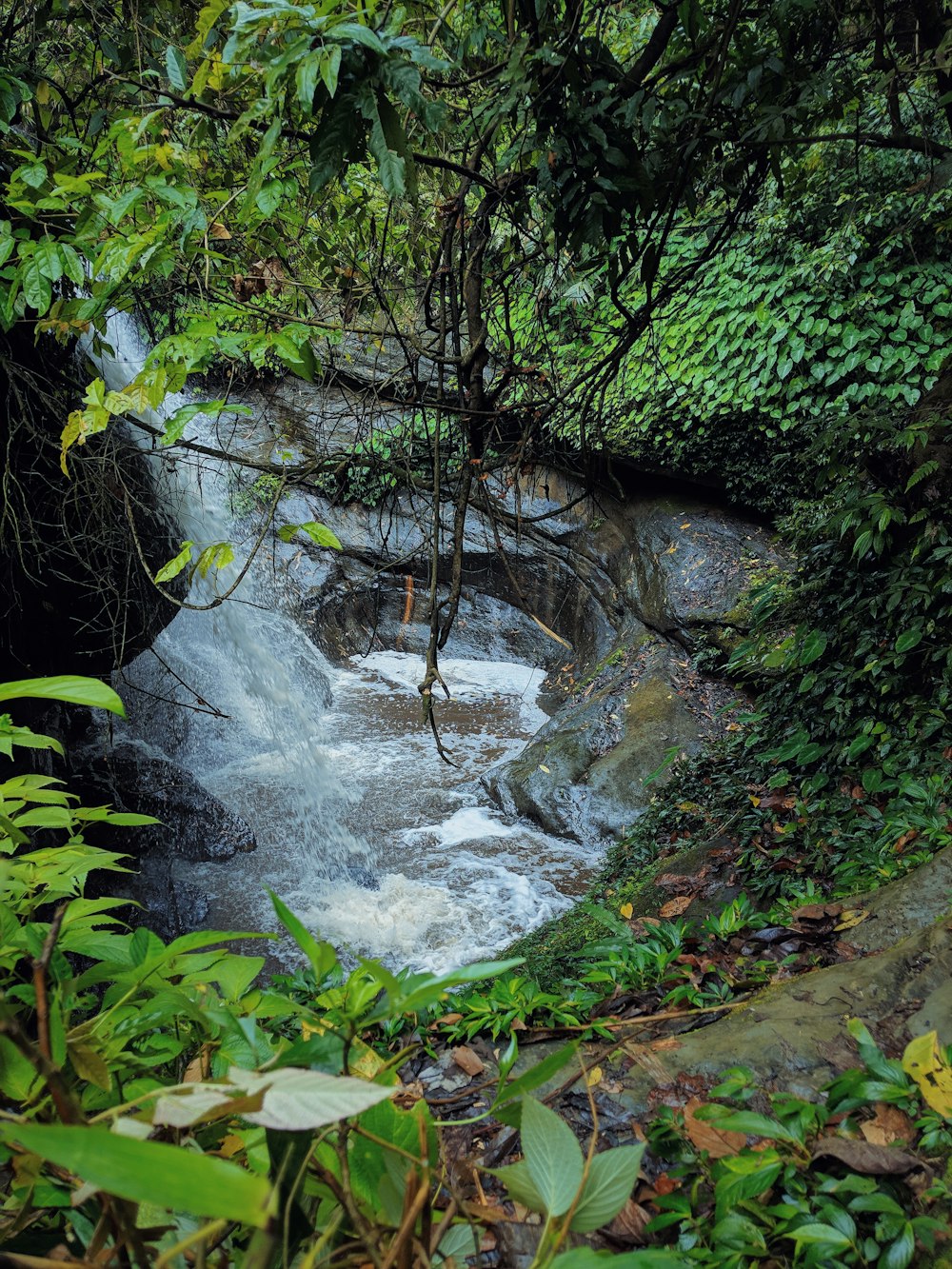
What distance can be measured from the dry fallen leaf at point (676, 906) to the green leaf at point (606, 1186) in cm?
349

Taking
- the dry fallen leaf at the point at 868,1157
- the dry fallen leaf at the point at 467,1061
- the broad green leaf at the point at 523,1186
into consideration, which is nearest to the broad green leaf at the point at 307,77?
the broad green leaf at the point at 523,1186

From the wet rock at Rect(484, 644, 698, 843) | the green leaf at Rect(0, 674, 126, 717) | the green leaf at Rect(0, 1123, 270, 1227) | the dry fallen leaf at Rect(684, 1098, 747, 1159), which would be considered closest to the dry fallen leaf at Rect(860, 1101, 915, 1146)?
the dry fallen leaf at Rect(684, 1098, 747, 1159)

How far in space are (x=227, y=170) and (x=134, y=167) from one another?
3.63 feet

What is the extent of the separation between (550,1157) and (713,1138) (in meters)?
1.19

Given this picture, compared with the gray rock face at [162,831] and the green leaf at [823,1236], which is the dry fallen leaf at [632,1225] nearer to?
the green leaf at [823,1236]

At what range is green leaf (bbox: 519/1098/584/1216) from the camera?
26.7 inches

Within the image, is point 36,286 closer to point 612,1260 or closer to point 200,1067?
point 200,1067

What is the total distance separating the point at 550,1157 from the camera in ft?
2.30

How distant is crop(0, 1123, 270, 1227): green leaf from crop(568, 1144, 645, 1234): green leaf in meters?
0.40

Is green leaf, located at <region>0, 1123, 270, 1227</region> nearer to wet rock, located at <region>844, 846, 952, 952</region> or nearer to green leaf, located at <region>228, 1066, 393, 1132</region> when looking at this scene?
green leaf, located at <region>228, 1066, 393, 1132</region>

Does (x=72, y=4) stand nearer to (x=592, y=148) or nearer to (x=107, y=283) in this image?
(x=107, y=283)

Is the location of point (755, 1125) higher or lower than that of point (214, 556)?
lower

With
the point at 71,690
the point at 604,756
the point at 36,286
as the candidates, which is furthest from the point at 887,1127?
Answer: the point at 604,756

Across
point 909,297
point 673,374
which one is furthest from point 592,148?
point 673,374
